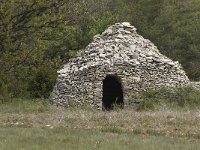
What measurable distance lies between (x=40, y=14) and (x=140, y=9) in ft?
59.3

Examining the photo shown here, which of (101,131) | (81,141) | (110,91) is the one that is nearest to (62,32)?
(110,91)

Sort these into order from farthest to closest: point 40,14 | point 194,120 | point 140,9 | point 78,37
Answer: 1. point 140,9
2. point 78,37
3. point 40,14
4. point 194,120

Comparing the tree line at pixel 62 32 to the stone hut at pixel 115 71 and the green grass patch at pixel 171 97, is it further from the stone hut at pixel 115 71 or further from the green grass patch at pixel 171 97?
the green grass patch at pixel 171 97

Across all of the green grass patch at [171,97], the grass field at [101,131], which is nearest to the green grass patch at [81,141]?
the grass field at [101,131]

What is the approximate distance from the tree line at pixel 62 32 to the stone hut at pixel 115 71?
1559 millimetres

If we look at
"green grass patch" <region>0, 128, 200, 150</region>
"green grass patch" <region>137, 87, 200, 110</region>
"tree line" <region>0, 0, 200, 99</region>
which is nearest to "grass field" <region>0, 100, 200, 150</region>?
"green grass patch" <region>0, 128, 200, 150</region>

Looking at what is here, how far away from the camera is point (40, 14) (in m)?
20.6

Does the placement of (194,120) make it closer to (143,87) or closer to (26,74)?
(143,87)

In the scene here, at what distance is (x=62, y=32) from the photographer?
21.2 metres

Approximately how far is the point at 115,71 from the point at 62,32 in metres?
3.00

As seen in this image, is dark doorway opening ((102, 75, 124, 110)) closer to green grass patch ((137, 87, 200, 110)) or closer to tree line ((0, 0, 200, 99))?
tree line ((0, 0, 200, 99))

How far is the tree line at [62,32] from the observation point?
20.2 metres

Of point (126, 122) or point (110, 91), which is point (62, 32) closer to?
point (110, 91)

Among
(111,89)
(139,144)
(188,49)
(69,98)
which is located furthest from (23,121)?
(188,49)
